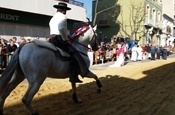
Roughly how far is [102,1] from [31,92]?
147ft

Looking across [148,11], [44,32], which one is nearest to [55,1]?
[44,32]

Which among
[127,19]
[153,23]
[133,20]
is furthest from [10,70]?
[153,23]

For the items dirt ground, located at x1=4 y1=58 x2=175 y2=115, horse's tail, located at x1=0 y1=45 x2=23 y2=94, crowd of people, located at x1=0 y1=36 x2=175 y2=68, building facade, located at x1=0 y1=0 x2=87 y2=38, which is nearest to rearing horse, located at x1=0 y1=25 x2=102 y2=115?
horse's tail, located at x1=0 y1=45 x2=23 y2=94

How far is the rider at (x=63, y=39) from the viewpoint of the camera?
26.2 feet

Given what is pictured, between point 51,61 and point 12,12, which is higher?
point 12,12

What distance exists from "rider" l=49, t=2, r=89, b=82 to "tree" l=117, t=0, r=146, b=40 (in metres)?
40.7

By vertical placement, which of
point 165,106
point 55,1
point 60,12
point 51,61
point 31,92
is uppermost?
point 55,1

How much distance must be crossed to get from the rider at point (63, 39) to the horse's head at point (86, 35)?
744 millimetres

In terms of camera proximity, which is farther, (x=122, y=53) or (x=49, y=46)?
(x=122, y=53)

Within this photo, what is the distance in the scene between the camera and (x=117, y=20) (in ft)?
166

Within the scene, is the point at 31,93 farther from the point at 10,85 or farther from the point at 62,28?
the point at 62,28

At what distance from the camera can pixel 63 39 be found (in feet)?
26.3

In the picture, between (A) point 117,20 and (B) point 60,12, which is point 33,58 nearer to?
(B) point 60,12

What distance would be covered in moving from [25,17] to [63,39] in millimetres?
19021
